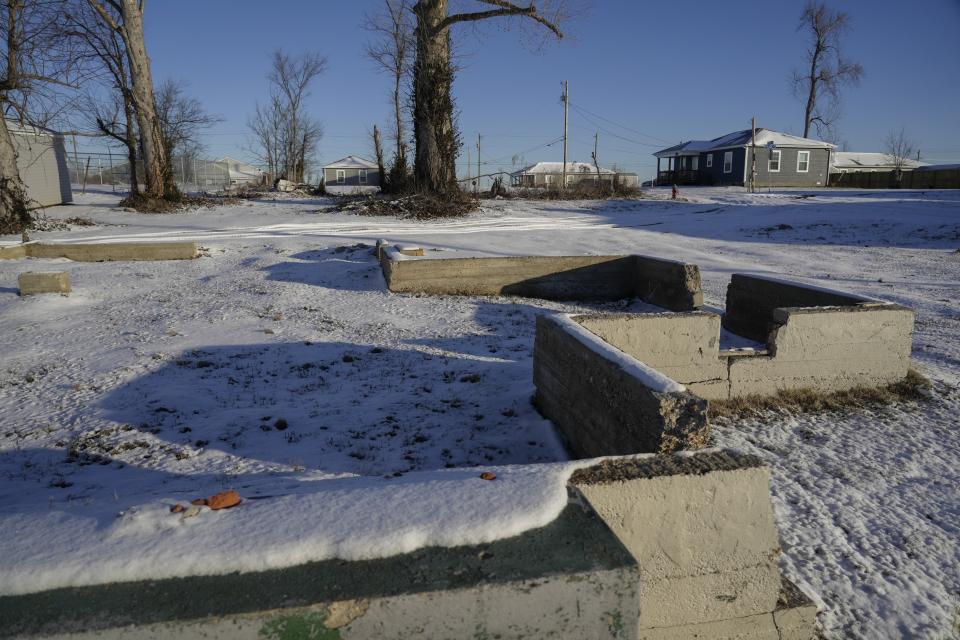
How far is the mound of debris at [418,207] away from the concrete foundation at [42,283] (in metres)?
9.54

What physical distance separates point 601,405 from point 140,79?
18171 mm

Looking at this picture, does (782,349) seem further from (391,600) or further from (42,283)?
(42,283)

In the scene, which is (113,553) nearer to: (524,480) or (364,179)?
(524,480)

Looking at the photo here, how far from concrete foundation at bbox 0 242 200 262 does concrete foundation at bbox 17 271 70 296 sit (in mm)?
2703

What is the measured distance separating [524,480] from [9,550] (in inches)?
63.3

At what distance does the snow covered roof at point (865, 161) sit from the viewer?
1975 inches

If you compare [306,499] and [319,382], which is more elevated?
[306,499]

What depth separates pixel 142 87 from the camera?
17344 millimetres

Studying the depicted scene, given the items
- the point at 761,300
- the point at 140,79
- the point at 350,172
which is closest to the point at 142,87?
the point at 140,79

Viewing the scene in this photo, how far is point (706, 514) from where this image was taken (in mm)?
2422

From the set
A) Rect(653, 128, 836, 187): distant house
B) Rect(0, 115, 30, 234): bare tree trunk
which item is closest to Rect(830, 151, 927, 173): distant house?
Rect(653, 128, 836, 187): distant house

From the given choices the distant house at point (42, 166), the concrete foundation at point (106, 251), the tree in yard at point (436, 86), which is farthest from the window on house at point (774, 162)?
the distant house at point (42, 166)

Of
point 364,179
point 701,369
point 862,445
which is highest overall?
point 364,179

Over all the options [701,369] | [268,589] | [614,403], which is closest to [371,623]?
[268,589]
